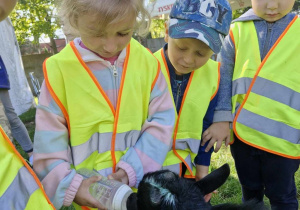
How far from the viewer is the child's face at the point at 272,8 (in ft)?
5.70

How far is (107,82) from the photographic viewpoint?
142cm

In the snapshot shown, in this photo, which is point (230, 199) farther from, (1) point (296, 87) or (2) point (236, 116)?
(1) point (296, 87)

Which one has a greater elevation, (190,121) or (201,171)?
(190,121)

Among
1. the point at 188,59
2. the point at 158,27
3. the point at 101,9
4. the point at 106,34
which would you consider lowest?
the point at 158,27

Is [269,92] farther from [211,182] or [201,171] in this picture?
[211,182]

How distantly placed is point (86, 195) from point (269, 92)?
1.19 m

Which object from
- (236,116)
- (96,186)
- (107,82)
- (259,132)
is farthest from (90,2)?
(259,132)

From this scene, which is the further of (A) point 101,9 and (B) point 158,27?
(B) point 158,27

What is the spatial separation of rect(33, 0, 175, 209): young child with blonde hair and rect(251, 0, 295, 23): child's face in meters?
0.77

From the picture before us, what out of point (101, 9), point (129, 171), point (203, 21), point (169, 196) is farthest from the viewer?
point (203, 21)

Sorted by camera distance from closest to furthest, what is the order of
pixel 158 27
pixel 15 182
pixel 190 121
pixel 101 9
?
pixel 15 182, pixel 101 9, pixel 190 121, pixel 158 27

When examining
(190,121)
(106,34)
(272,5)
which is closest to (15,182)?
(106,34)

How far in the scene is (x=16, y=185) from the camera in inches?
43.0

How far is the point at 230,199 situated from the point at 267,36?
158 cm
